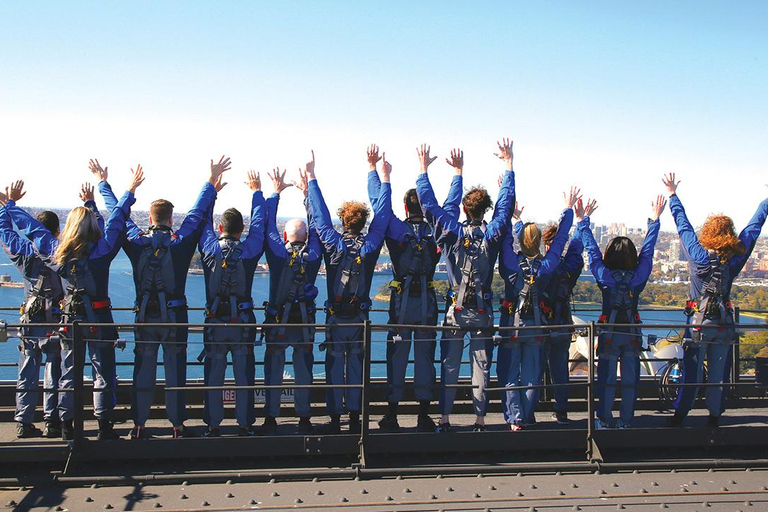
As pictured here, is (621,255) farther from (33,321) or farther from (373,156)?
(33,321)

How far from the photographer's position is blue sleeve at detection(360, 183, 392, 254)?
6730 mm

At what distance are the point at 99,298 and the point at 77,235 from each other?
60 cm

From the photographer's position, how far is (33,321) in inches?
260

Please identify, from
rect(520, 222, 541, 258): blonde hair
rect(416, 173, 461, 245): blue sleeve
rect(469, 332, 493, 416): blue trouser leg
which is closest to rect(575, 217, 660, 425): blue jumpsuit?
rect(520, 222, 541, 258): blonde hair

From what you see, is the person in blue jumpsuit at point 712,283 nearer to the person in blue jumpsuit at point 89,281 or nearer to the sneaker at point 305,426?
the sneaker at point 305,426

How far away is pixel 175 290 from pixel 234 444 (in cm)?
142

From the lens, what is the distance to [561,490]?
594 centimetres

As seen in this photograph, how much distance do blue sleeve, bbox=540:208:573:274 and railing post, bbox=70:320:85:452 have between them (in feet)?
13.2

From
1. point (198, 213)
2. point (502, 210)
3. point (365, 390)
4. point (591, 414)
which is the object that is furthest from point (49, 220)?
point (591, 414)

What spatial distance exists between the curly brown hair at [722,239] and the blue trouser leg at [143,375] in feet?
16.9

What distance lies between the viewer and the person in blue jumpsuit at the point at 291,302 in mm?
6609

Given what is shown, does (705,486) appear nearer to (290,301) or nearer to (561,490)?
(561,490)

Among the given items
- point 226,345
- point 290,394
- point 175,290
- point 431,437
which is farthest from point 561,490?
point 175,290

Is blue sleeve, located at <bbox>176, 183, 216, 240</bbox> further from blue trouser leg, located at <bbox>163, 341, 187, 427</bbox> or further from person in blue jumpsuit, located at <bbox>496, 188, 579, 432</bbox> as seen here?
person in blue jumpsuit, located at <bbox>496, 188, 579, 432</bbox>
